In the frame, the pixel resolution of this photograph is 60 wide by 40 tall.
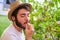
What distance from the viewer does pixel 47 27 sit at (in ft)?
6.75

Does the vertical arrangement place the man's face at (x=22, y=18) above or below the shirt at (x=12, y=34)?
above

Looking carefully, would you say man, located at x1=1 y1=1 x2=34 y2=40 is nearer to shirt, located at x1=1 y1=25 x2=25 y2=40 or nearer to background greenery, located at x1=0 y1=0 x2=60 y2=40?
shirt, located at x1=1 y1=25 x2=25 y2=40

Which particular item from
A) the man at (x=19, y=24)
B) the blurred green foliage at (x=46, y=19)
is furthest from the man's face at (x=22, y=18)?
the blurred green foliage at (x=46, y=19)

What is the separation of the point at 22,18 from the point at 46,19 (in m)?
0.59

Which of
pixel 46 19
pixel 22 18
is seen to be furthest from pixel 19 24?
pixel 46 19

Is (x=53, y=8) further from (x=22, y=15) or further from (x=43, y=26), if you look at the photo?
(x=22, y=15)

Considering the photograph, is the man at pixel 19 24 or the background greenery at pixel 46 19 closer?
the man at pixel 19 24

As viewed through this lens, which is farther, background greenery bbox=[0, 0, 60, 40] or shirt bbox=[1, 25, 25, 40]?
background greenery bbox=[0, 0, 60, 40]

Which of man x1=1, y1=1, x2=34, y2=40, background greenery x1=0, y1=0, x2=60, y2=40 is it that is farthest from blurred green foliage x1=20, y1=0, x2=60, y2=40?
man x1=1, y1=1, x2=34, y2=40

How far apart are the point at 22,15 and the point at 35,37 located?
2.28 feet

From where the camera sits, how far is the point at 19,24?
154cm

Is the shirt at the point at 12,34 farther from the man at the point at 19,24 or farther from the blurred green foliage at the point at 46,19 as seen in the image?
the blurred green foliage at the point at 46,19

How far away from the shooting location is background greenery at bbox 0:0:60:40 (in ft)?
6.58

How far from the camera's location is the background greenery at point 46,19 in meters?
2.01
